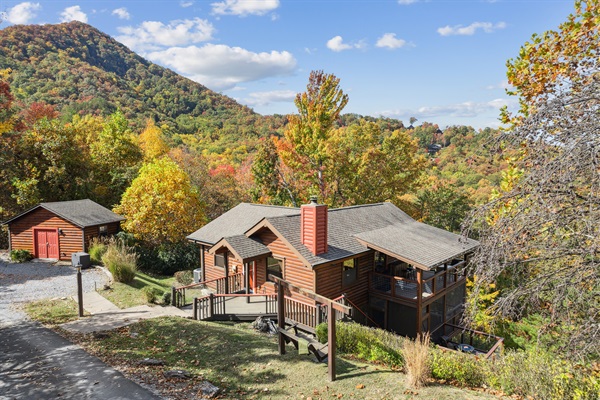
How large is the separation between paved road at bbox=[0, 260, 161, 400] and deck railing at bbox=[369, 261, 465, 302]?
37.4 ft

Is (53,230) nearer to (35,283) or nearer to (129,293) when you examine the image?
(35,283)

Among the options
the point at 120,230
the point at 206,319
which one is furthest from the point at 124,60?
the point at 206,319

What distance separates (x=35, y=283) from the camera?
18.6 meters

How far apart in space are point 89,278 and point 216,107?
84.8 metres

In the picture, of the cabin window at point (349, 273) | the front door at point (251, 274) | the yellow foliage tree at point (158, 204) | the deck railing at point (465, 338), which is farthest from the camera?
the yellow foliage tree at point (158, 204)

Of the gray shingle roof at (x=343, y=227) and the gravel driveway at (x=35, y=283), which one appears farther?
the gray shingle roof at (x=343, y=227)

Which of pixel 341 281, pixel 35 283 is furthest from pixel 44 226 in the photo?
pixel 341 281

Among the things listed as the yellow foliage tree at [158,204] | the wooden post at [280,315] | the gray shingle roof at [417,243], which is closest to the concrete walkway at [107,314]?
the wooden post at [280,315]

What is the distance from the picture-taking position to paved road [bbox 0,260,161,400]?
8.30 metres

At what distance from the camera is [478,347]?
1944cm

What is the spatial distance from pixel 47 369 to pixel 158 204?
15841 mm

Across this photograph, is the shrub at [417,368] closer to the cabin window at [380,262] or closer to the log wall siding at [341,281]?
the log wall siding at [341,281]

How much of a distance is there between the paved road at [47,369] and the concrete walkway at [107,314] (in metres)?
1.02

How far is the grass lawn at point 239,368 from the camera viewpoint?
319 inches
